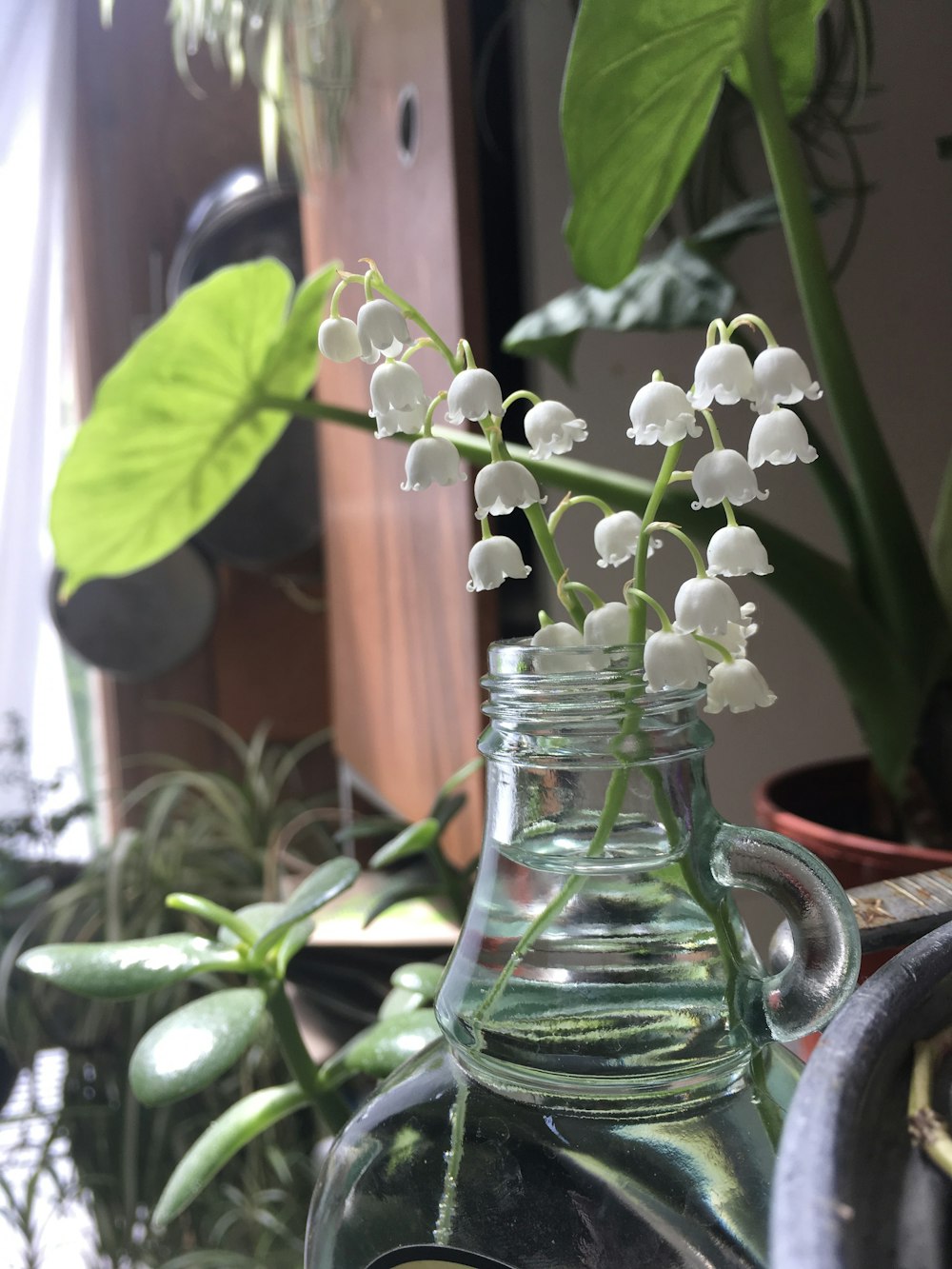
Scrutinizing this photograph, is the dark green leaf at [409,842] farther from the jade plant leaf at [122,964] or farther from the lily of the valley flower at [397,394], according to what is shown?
the lily of the valley flower at [397,394]

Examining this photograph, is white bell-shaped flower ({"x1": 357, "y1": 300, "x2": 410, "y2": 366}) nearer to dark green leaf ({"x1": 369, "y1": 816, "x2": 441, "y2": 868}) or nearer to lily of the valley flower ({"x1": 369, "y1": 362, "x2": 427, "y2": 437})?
lily of the valley flower ({"x1": 369, "y1": 362, "x2": 427, "y2": 437})

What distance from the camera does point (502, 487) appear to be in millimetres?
258

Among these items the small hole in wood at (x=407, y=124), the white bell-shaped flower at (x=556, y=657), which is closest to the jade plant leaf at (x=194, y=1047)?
the white bell-shaped flower at (x=556, y=657)

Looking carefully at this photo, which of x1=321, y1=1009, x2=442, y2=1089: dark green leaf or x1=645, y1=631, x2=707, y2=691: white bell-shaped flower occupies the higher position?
x1=645, y1=631, x2=707, y2=691: white bell-shaped flower

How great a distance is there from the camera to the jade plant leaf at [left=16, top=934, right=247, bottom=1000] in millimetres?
337

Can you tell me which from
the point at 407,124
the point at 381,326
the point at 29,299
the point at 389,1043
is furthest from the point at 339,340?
the point at 29,299

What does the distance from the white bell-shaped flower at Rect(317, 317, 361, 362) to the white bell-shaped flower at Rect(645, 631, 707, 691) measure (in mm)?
114

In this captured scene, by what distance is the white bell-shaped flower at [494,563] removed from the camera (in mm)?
263

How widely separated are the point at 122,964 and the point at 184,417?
396mm

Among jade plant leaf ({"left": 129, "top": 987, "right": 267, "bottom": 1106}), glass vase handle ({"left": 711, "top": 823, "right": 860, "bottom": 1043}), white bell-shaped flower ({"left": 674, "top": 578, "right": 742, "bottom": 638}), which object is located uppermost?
white bell-shaped flower ({"left": 674, "top": 578, "right": 742, "bottom": 638})

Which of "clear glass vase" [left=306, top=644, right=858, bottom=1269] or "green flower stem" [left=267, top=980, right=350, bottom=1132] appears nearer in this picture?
"clear glass vase" [left=306, top=644, right=858, bottom=1269]

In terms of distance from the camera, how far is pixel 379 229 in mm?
849

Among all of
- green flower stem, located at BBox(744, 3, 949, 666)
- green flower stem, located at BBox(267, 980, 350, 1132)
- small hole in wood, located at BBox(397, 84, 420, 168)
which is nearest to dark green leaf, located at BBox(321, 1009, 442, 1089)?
green flower stem, located at BBox(267, 980, 350, 1132)

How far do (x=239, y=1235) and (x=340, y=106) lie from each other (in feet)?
3.68
